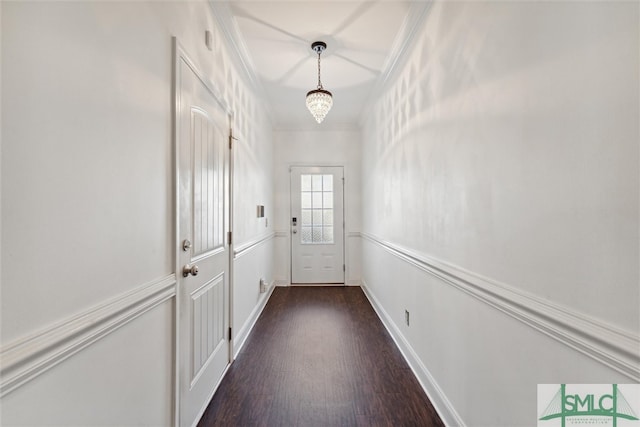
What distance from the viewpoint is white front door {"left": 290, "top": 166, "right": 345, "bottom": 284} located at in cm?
457

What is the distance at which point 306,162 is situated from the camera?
4551mm

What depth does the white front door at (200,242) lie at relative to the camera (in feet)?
4.75

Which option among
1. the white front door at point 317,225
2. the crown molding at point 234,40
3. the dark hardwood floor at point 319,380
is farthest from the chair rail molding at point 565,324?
the white front door at point 317,225

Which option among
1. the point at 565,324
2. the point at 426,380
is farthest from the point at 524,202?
the point at 426,380

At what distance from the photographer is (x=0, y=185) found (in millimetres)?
622

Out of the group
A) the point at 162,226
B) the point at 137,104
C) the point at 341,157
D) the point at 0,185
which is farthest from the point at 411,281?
→ the point at 341,157

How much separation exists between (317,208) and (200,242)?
300cm

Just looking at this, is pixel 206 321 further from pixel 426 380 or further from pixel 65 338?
pixel 426 380

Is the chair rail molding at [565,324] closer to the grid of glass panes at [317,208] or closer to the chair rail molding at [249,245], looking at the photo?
the chair rail molding at [249,245]

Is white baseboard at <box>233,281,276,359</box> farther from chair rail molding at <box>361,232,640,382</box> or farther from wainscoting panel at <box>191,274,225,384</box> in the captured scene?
chair rail molding at <box>361,232,640,382</box>

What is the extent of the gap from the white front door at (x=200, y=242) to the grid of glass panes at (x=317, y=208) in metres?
2.45

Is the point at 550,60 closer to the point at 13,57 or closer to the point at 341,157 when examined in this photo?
the point at 13,57

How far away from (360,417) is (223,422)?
2.64ft

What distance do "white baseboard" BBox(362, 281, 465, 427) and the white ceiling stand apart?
245 cm
